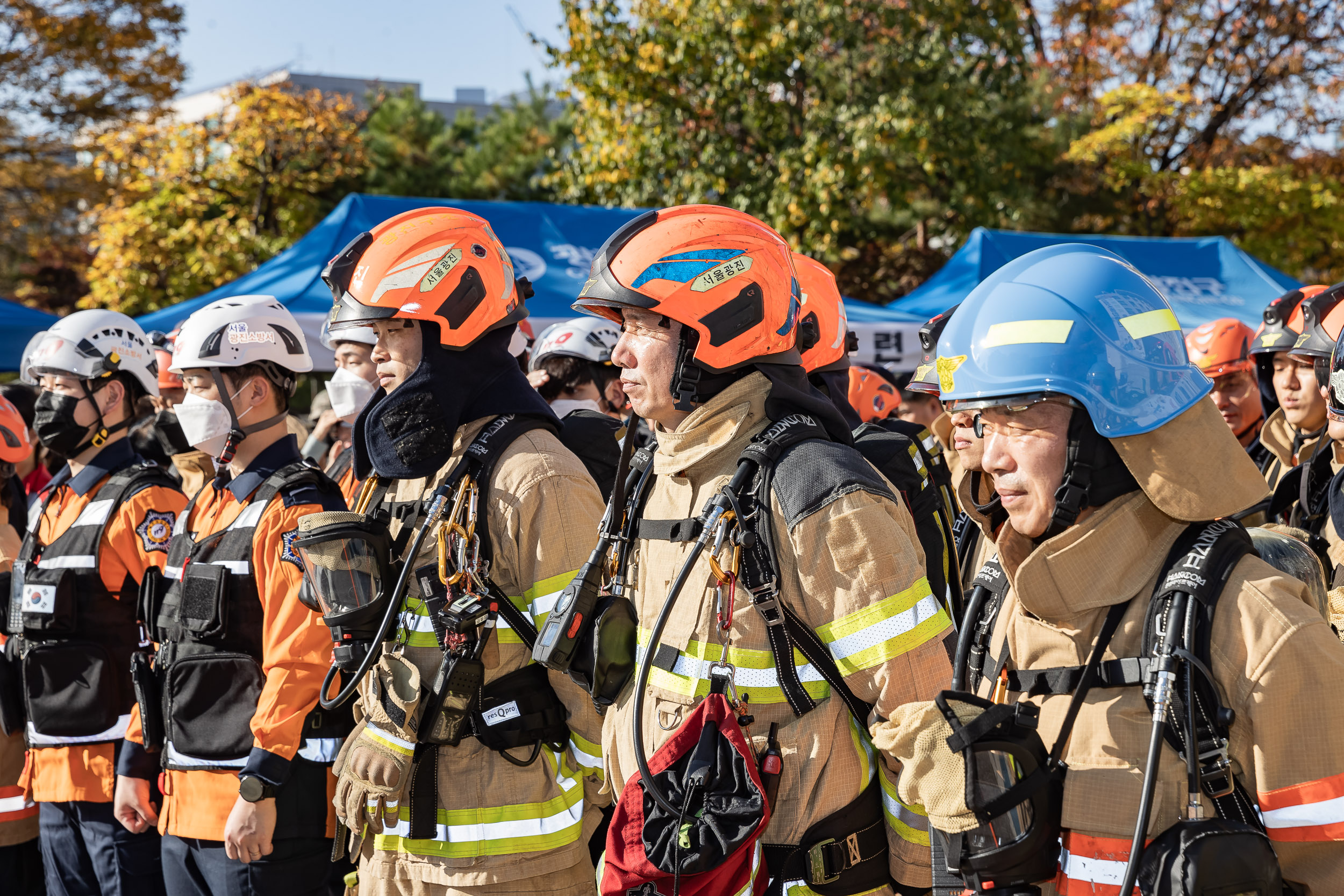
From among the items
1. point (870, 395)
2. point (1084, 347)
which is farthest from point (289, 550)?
point (870, 395)

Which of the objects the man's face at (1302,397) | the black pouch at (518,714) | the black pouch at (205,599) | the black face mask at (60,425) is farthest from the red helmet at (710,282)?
the man's face at (1302,397)

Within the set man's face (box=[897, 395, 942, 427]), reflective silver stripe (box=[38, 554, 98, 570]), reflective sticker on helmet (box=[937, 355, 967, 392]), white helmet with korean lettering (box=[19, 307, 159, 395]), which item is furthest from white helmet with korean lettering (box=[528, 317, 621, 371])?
reflective sticker on helmet (box=[937, 355, 967, 392])

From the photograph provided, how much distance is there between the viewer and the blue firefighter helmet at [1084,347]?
203cm

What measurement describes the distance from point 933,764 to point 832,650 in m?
0.53

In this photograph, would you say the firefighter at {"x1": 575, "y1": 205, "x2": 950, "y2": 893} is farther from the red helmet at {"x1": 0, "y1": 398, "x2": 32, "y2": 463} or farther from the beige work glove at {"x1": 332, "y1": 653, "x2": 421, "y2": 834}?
the red helmet at {"x1": 0, "y1": 398, "x2": 32, "y2": 463}

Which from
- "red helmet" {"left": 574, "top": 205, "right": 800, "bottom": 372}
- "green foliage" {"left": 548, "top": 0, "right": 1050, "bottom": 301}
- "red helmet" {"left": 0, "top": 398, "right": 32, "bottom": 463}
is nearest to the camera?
"red helmet" {"left": 574, "top": 205, "right": 800, "bottom": 372}

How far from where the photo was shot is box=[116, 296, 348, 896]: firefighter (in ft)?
11.5

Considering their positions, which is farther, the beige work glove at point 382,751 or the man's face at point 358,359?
the man's face at point 358,359

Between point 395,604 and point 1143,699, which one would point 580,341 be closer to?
point 395,604

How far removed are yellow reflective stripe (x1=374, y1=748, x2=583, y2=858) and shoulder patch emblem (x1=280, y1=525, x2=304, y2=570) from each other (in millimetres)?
889

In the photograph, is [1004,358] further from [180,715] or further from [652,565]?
[180,715]

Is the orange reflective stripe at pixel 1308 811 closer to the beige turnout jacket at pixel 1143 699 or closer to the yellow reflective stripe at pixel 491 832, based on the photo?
the beige turnout jacket at pixel 1143 699

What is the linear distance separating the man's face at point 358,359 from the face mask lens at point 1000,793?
13.2 feet

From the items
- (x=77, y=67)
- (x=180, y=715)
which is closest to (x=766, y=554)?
(x=180, y=715)
